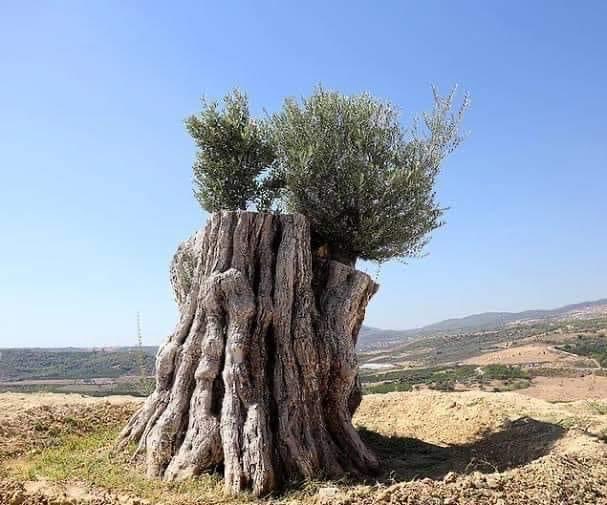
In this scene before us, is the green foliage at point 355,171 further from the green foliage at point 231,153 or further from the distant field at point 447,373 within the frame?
the distant field at point 447,373

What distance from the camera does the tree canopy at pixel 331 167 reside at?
35.8 feet

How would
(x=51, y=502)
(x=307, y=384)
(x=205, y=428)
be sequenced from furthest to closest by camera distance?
(x=307, y=384) → (x=205, y=428) → (x=51, y=502)

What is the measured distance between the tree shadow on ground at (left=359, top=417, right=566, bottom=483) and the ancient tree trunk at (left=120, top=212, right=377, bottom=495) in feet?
2.65

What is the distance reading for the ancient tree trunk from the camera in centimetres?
799

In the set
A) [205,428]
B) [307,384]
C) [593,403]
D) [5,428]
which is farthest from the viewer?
[593,403]

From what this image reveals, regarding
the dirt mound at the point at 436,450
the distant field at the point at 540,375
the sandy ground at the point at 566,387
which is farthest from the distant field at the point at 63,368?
the dirt mound at the point at 436,450

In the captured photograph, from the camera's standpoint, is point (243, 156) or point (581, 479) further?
point (243, 156)

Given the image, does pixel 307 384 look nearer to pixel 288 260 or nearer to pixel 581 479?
pixel 288 260

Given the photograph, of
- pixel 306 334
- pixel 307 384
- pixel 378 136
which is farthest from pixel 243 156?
pixel 307 384

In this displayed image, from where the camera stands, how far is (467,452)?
10.5m

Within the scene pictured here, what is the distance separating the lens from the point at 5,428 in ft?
36.6

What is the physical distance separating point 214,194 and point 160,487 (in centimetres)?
635

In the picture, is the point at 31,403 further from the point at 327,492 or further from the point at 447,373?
the point at 447,373

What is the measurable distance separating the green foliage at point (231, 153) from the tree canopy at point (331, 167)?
22mm
